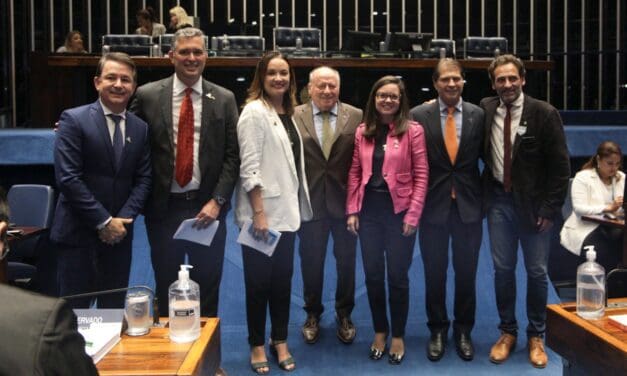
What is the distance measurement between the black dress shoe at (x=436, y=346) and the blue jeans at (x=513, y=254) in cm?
34

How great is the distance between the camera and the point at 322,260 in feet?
11.8

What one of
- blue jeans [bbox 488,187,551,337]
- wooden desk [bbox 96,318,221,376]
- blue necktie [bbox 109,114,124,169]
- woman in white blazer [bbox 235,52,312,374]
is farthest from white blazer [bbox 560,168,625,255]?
wooden desk [bbox 96,318,221,376]

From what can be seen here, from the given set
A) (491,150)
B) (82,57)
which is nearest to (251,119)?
(491,150)

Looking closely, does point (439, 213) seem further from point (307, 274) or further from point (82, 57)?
point (82, 57)

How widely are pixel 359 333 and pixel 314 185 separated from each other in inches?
33.8

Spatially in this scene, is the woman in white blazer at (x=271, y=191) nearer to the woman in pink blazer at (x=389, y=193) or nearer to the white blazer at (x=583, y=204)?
the woman in pink blazer at (x=389, y=193)

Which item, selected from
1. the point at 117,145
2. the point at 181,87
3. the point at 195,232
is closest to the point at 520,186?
the point at 195,232

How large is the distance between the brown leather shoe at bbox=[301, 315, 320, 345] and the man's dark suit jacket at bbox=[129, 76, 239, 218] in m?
0.91

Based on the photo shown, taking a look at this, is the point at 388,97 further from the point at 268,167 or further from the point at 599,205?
the point at 599,205

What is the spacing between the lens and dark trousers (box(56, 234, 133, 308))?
9.07 feet

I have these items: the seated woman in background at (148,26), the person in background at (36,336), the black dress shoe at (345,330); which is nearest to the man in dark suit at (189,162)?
the black dress shoe at (345,330)

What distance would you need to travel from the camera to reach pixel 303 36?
8922 millimetres

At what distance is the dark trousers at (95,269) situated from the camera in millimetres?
2764

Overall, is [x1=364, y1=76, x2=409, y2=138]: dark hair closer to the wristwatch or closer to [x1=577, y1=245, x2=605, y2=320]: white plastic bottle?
the wristwatch
